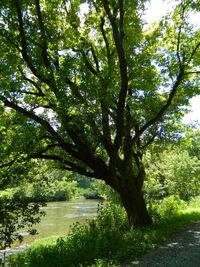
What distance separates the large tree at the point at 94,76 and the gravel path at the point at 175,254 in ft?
8.97

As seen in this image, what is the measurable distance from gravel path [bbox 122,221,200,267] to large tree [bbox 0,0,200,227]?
273 centimetres

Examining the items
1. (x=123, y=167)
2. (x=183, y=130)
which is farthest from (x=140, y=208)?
(x=183, y=130)

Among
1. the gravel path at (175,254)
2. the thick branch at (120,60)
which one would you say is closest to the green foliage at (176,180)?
the thick branch at (120,60)

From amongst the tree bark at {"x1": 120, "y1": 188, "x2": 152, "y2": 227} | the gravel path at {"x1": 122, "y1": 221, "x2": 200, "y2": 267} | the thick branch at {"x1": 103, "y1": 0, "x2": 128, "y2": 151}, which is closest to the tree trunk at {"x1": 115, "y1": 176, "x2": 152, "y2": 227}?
the tree bark at {"x1": 120, "y1": 188, "x2": 152, "y2": 227}

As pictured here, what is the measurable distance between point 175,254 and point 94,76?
19.8ft

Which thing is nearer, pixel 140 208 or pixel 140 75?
pixel 140 75

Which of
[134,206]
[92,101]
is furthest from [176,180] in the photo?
[92,101]

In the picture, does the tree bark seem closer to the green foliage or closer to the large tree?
the large tree

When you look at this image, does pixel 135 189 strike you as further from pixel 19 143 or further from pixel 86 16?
pixel 86 16

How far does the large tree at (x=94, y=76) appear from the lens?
8312mm

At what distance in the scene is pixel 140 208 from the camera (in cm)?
Result: 1077

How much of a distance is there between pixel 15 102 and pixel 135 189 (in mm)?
6402

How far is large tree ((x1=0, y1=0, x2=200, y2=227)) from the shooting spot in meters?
8.31

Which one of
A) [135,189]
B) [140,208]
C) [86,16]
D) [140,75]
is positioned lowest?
[140,208]
